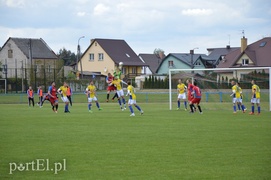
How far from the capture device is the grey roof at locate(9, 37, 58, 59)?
91750 millimetres

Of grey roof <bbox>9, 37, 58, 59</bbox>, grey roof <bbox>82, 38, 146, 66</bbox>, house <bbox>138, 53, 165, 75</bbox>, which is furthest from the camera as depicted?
house <bbox>138, 53, 165, 75</bbox>

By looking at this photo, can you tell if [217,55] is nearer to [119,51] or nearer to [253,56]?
[119,51]

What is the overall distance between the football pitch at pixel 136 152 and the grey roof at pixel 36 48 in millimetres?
71656

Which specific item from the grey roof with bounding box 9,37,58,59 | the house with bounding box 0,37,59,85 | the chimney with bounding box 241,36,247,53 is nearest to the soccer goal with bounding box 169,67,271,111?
the chimney with bounding box 241,36,247,53

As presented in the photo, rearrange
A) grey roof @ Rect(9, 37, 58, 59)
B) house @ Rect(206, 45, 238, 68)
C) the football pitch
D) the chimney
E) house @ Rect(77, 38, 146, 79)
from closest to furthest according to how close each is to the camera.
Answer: the football pitch, the chimney, grey roof @ Rect(9, 37, 58, 59), house @ Rect(77, 38, 146, 79), house @ Rect(206, 45, 238, 68)

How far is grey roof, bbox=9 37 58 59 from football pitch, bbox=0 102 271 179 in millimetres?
71656

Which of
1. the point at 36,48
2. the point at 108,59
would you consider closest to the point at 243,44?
the point at 108,59

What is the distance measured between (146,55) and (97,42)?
3095 centimetres

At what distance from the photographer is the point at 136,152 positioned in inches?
561

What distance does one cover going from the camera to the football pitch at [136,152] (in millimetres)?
11430

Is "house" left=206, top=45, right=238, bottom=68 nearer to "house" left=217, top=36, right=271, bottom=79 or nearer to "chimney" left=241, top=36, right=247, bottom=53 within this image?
"house" left=217, top=36, right=271, bottom=79

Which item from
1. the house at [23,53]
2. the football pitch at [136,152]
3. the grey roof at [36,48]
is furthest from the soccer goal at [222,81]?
the grey roof at [36,48]

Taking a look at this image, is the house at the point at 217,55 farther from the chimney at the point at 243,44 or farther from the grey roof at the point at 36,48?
the grey roof at the point at 36,48

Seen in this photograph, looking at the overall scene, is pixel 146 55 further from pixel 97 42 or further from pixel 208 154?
pixel 208 154
